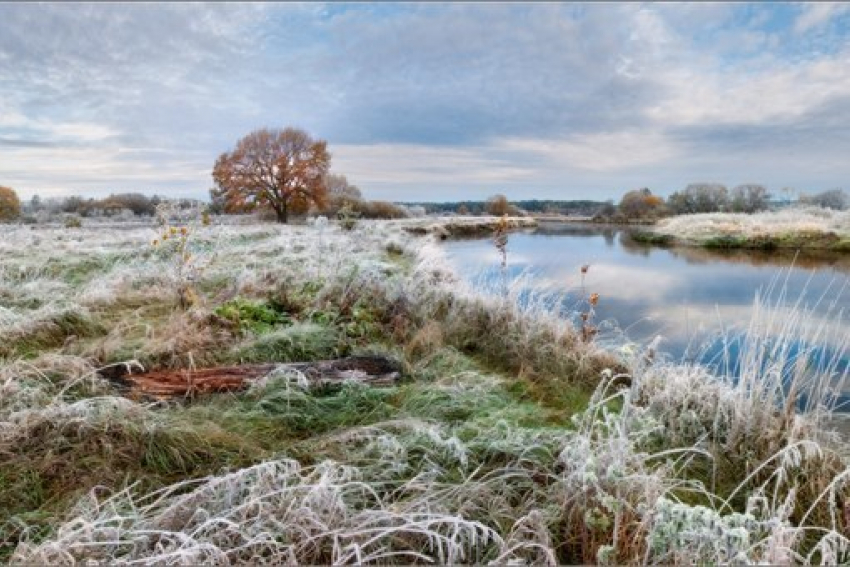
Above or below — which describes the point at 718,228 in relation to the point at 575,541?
above

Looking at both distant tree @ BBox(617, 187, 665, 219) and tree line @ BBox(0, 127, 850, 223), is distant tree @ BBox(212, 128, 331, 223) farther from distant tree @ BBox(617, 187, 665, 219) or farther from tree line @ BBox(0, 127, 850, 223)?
distant tree @ BBox(617, 187, 665, 219)

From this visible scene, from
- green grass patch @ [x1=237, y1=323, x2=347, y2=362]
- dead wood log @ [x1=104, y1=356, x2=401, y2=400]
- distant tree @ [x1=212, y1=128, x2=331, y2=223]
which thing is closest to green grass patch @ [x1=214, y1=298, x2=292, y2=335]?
green grass patch @ [x1=237, y1=323, x2=347, y2=362]

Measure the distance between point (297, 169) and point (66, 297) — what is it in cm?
2556

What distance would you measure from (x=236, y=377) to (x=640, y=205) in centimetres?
3642

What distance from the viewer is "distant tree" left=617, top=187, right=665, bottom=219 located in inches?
1337

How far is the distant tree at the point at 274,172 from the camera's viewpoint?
29781mm

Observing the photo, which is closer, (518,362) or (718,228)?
(518,362)

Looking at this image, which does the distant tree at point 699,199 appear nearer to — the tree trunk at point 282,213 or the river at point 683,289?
the river at point 683,289

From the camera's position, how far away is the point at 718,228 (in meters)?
19.6

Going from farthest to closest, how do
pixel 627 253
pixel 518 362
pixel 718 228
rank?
1. pixel 718 228
2. pixel 627 253
3. pixel 518 362

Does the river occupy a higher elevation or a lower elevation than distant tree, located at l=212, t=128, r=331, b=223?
lower

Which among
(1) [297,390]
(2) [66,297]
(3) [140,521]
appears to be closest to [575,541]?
(3) [140,521]

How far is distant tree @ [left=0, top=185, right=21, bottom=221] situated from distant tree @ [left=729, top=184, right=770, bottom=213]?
42908 mm

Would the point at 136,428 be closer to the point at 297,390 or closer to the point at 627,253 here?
the point at 297,390
